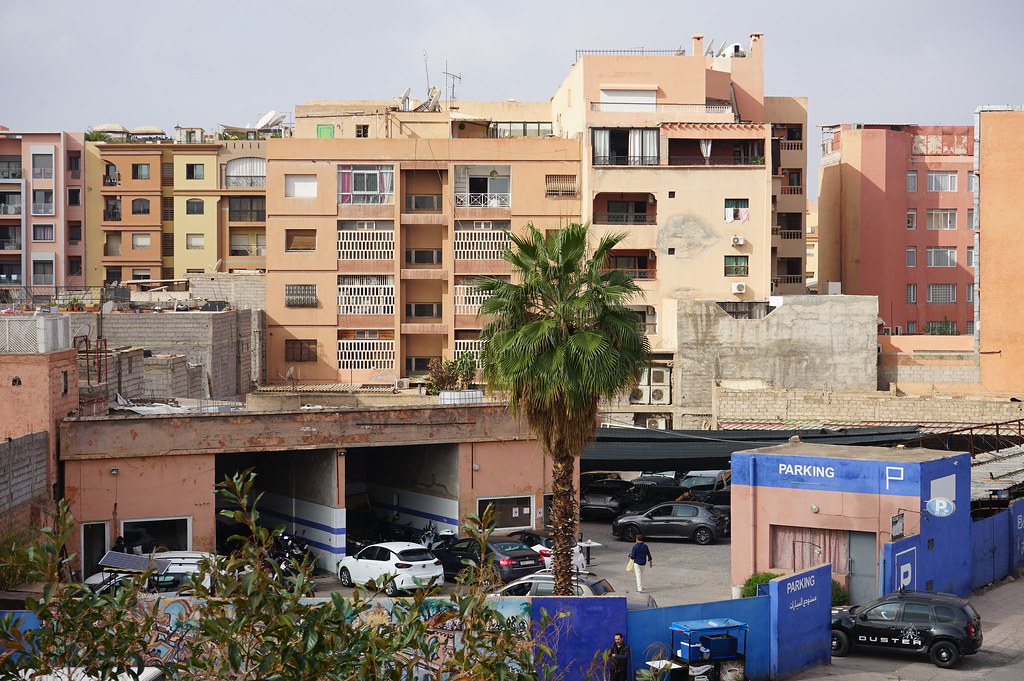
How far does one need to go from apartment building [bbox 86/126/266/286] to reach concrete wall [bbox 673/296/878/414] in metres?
29.2

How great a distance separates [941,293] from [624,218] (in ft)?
72.3

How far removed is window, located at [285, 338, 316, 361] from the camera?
194 ft

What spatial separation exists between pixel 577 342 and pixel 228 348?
31.6 meters

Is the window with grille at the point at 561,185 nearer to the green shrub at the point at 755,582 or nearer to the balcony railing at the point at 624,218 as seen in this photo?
the balcony railing at the point at 624,218

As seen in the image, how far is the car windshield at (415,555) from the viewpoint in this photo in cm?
2780

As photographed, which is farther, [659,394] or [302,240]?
[302,240]

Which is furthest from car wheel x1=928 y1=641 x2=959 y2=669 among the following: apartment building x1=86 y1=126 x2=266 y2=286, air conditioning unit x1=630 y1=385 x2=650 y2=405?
apartment building x1=86 y1=126 x2=266 y2=286

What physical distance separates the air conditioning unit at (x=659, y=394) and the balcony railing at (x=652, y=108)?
14.4 meters

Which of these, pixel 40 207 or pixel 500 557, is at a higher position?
pixel 40 207

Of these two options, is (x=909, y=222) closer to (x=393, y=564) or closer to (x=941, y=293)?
(x=941, y=293)

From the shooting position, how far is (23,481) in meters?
25.1

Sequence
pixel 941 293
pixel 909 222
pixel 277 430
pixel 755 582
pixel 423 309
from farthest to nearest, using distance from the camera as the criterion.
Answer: pixel 941 293 → pixel 909 222 → pixel 423 309 → pixel 277 430 → pixel 755 582

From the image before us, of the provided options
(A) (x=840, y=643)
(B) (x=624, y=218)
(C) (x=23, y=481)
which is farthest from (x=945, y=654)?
(B) (x=624, y=218)

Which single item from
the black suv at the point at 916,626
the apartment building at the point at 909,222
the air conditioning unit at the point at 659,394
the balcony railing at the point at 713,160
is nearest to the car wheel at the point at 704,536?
the black suv at the point at 916,626
